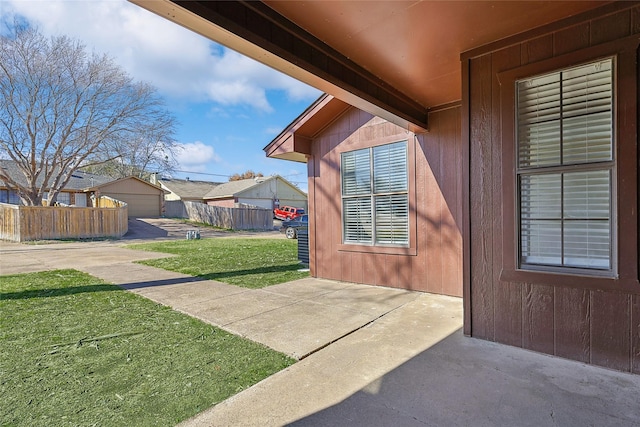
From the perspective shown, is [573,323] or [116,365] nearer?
[573,323]

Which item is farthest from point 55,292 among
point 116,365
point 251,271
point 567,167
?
point 567,167

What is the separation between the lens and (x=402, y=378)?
89.2 inches

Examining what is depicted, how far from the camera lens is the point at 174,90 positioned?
2191 cm

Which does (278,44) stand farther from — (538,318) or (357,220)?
(357,220)

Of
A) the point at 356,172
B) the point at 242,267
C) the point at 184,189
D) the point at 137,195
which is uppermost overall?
the point at 184,189

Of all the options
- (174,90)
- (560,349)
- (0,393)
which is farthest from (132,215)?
(560,349)

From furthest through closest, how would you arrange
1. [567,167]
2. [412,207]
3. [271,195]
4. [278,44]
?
[271,195] < [412,207] < [567,167] < [278,44]

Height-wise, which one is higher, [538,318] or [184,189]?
[184,189]

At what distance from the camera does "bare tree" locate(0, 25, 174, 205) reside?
16.1m

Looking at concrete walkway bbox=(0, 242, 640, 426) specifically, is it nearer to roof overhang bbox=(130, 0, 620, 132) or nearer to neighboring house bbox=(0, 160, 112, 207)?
roof overhang bbox=(130, 0, 620, 132)

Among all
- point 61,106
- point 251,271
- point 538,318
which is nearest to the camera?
point 538,318

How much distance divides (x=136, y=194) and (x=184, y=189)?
816 cm

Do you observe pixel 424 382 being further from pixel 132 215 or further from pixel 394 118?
pixel 132 215

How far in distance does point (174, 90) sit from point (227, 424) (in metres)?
24.4
